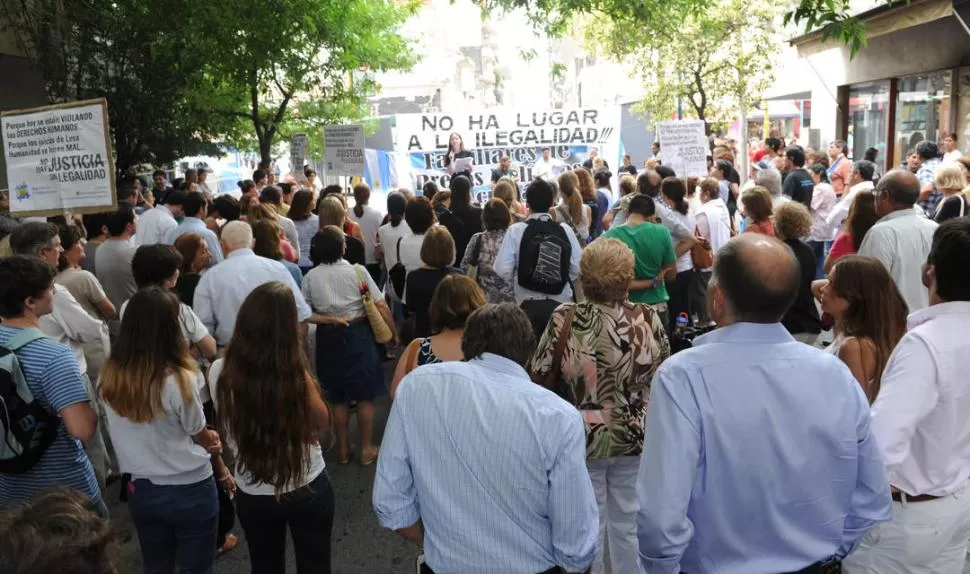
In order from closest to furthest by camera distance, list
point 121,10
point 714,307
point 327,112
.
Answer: point 714,307, point 121,10, point 327,112

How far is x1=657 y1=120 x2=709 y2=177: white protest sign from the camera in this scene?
1059cm

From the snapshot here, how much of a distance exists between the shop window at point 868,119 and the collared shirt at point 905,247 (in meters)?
12.8

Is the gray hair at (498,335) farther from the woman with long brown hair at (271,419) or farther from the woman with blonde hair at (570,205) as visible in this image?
the woman with blonde hair at (570,205)

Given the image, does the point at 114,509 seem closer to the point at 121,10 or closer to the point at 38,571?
the point at 38,571

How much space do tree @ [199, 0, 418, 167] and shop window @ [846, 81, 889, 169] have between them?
32.1 feet

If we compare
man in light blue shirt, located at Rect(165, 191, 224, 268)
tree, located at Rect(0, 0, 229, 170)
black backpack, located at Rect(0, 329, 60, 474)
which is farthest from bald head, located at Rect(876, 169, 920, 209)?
tree, located at Rect(0, 0, 229, 170)

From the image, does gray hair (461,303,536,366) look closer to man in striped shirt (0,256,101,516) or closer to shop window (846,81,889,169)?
man in striped shirt (0,256,101,516)

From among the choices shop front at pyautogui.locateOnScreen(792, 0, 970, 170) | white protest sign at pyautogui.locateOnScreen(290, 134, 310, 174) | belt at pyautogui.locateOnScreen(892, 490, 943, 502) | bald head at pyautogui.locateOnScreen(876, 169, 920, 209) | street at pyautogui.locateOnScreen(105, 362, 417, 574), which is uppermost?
shop front at pyautogui.locateOnScreen(792, 0, 970, 170)

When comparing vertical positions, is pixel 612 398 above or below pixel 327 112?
below

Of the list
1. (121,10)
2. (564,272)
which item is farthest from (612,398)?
(121,10)

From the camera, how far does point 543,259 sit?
5.84 meters

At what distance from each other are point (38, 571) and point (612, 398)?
272cm

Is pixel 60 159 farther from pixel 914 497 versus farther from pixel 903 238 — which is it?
pixel 914 497

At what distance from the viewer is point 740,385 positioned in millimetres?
2229
